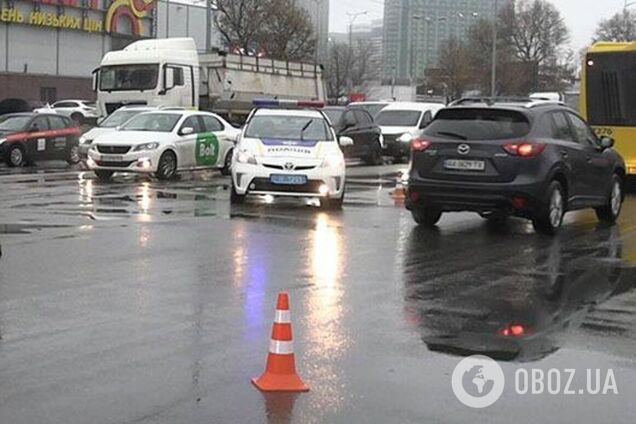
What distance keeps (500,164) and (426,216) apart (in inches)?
63.3

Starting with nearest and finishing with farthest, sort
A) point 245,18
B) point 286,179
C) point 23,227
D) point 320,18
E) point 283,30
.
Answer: point 23,227 < point 286,179 < point 245,18 < point 283,30 < point 320,18

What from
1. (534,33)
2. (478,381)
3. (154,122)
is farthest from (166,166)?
(534,33)

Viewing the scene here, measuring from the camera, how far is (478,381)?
233 inches

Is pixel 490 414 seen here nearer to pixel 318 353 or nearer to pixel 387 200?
pixel 318 353

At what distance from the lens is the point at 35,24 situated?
5756 cm

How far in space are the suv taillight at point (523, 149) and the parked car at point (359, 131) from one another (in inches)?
619

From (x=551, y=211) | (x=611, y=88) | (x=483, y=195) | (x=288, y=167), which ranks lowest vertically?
(x=551, y=211)

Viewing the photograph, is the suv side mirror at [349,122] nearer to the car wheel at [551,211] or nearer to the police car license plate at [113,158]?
the police car license plate at [113,158]

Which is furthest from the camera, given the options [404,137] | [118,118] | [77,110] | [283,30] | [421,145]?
[283,30]

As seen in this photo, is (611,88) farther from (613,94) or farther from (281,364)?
(281,364)

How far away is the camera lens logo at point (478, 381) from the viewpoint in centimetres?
559

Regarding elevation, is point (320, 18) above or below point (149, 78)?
above

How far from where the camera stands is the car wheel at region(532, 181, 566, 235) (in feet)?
40.4

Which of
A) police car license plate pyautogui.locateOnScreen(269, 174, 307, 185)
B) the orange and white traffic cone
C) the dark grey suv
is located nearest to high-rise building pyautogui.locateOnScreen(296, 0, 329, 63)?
police car license plate pyautogui.locateOnScreen(269, 174, 307, 185)
